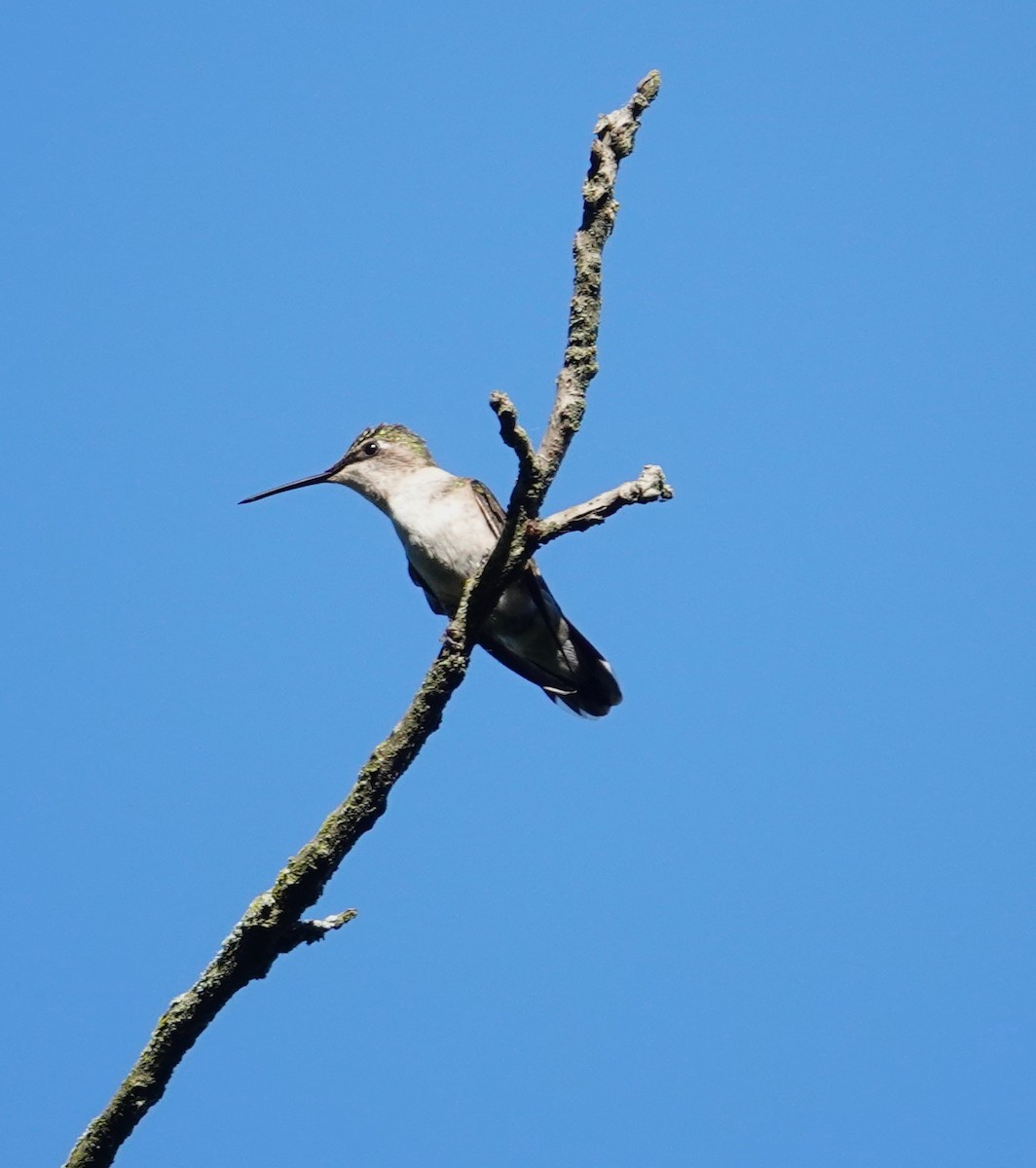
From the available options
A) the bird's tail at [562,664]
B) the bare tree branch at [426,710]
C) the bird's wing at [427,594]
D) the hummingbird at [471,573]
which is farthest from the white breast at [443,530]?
the bare tree branch at [426,710]

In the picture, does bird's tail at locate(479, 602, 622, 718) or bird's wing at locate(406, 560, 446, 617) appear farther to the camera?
bird's wing at locate(406, 560, 446, 617)

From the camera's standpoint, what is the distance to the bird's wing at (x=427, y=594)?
8.43 metres

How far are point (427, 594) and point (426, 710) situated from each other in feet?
12.7

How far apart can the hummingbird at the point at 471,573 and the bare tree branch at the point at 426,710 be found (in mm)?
2766

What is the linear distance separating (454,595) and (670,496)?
3.32 metres

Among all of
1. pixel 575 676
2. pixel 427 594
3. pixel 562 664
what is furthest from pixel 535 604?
pixel 427 594

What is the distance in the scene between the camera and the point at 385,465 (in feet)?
28.6

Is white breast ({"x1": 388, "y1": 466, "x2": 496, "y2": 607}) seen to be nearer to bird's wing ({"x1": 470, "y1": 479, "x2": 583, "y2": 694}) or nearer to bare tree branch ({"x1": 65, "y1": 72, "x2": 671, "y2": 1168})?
bird's wing ({"x1": 470, "y1": 479, "x2": 583, "y2": 694})

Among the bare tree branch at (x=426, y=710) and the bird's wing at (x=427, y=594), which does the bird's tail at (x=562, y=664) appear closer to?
the bird's wing at (x=427, y=594)

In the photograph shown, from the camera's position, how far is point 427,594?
28.1ft

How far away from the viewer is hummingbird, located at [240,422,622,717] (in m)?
7.72

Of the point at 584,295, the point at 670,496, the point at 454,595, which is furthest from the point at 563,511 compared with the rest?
the point at 454,595

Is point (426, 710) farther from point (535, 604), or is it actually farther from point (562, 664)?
point (562, 664)

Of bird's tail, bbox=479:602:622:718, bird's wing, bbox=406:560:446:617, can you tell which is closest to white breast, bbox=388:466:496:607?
bird's wing, bbox=406:560:446:617
